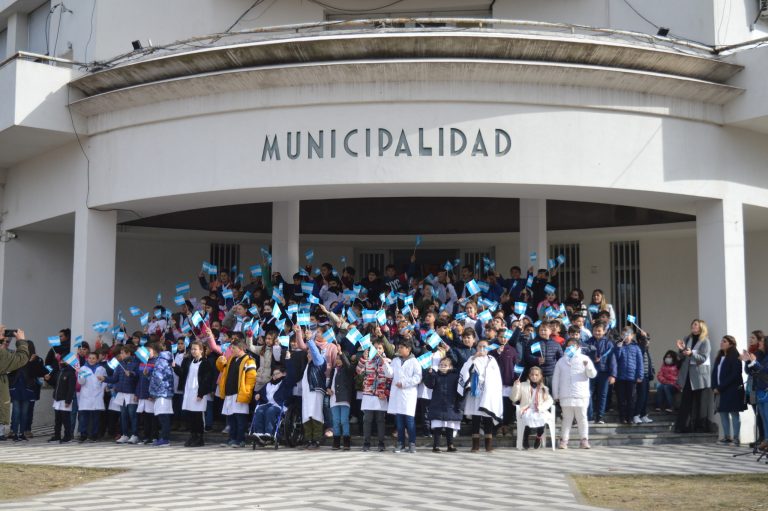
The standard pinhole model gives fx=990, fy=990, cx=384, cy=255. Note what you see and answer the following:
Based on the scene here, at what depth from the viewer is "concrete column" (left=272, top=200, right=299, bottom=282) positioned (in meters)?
20.1

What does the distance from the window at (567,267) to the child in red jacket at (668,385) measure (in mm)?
6683

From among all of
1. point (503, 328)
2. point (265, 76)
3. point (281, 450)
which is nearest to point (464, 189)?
point (503, 328)

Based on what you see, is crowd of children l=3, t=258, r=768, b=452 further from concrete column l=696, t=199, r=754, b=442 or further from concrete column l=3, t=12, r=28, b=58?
concrete column l=3, t=12, r=28, b=58

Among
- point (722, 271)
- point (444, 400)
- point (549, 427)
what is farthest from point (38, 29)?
point (722, 271)

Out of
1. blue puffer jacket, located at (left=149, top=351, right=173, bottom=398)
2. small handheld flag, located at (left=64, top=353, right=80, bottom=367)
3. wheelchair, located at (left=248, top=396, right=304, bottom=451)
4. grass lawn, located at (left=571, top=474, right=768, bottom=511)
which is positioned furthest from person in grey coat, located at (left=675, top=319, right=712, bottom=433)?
small handheld flag, located at (left=64, top=353, right=80, bottom=367)

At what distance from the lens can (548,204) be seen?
76.2ft

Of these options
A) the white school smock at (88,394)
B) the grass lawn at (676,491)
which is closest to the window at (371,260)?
the white school smock at (88,394)

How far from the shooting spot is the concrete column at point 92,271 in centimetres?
1906

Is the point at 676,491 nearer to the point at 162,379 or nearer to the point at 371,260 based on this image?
the point at 162,379

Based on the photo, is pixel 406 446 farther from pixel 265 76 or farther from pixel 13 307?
pixel 13 307

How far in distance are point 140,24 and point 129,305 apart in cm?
758

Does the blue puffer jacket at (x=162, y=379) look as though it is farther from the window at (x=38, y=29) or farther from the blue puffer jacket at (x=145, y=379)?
the window at (x=38, y=29)

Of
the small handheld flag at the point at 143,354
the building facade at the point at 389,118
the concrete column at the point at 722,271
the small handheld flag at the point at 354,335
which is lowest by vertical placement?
the small handheld flag at the point at 143,354

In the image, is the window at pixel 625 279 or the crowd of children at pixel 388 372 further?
the window at pixel 625 279
